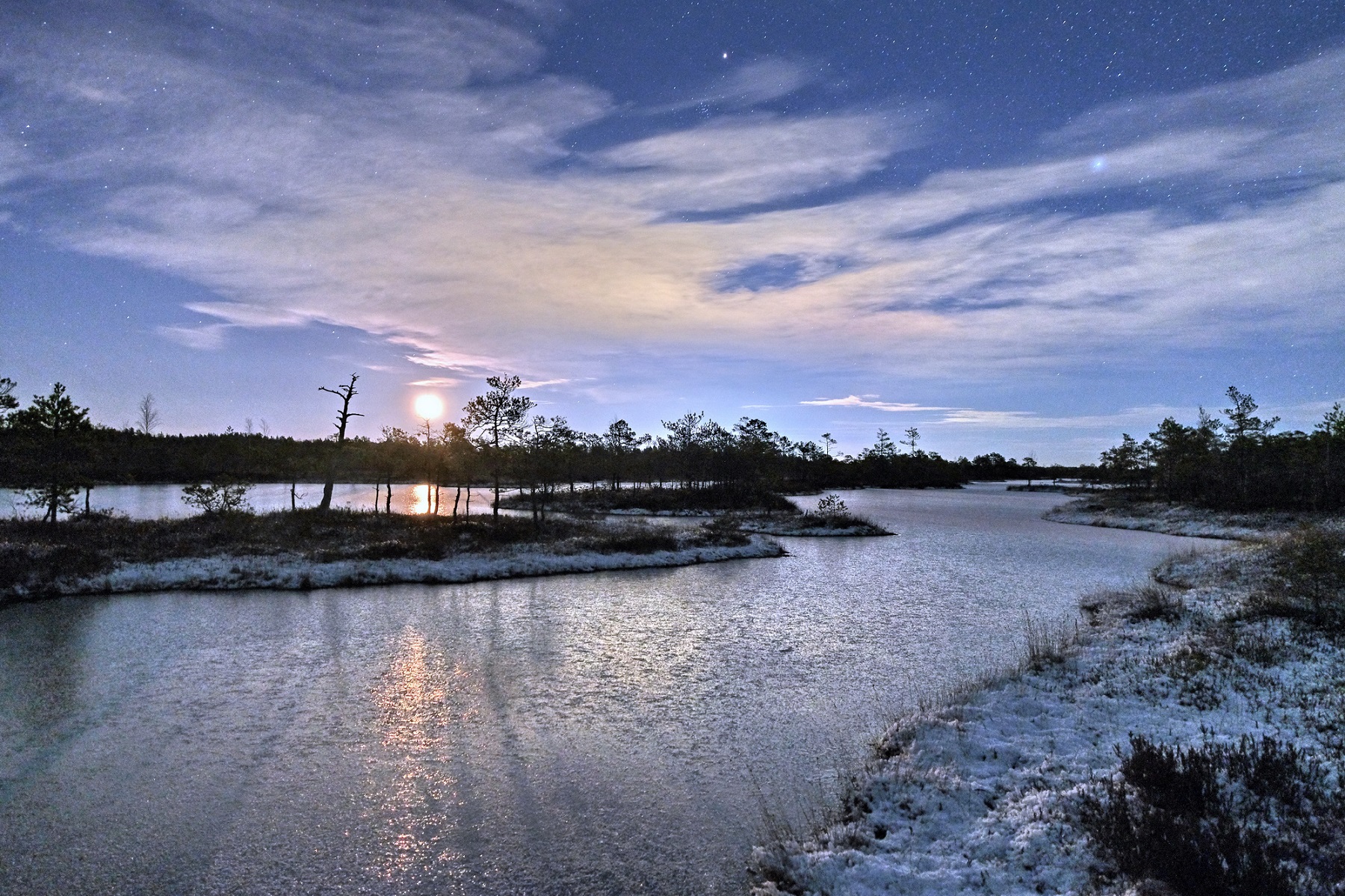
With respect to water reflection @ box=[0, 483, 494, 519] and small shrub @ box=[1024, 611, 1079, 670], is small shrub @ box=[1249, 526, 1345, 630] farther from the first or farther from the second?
water reflection @ box=[0, 483, 494, 519]

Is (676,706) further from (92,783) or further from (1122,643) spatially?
(1122,643)

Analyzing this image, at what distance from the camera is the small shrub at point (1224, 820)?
6.06 meters

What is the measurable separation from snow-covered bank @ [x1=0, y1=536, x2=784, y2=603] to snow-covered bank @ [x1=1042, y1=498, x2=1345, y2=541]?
136 ft

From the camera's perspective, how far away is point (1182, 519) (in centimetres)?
6091

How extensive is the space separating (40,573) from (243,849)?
23.4m

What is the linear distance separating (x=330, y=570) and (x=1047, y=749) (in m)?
26.1

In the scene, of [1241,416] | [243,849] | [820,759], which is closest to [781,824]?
[820,759]

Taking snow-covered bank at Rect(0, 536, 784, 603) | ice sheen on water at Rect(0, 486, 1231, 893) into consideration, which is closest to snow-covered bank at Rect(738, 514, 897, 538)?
snow-covered bank at Rect(0, 536, 784, 603)

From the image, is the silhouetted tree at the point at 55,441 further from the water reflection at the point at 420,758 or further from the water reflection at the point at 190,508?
the water reflection at the point at 420,758

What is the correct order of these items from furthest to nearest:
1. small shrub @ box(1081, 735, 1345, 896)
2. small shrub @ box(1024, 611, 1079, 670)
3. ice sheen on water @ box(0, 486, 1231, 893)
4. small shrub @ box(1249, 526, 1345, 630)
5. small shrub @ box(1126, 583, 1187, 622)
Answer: small shrub @ box(1126, 583, 1187, 622), small shrub @ box(1249, 526, 1345, 630), small shrub @ box(1024, 611, 1079, 670), ice sheen on water @ box(0, 486, 1231, 893), small shrub @ box(1081, 735, 1345, 896)

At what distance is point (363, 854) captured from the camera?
7820mm

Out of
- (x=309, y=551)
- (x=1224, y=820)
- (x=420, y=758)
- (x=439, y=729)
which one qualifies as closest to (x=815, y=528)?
(x=309, y=551)

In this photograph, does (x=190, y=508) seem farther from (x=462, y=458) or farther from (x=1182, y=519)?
(x=1182, y=519)

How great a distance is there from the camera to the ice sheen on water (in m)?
7.79
